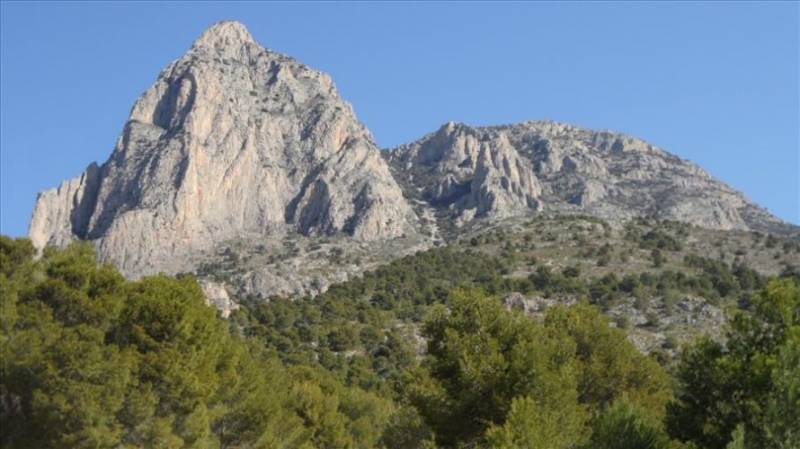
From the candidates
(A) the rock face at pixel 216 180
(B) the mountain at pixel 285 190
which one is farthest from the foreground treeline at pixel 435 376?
(A) the rock face at pixel 216 180

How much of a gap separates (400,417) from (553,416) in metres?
22.7

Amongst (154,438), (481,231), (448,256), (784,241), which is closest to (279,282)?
(448,256)

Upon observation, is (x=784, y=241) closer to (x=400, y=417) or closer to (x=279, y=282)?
(x=279, y=282)

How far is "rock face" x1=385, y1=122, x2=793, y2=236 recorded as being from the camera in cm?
16800

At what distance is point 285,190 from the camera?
163 metres

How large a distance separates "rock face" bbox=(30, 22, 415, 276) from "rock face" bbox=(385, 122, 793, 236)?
1549cm

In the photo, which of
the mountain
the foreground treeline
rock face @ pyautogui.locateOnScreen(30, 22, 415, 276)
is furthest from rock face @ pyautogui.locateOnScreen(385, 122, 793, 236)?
the foreground treeline

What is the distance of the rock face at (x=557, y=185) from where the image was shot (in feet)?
551

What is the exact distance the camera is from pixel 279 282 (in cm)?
12738

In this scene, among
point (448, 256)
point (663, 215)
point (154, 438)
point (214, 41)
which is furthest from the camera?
point (214, 41)

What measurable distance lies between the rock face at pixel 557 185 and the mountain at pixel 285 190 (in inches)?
17.3

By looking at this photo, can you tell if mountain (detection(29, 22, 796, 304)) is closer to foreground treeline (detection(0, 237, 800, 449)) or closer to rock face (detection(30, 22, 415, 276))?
rock face (detection(30, 22, 415, 276))

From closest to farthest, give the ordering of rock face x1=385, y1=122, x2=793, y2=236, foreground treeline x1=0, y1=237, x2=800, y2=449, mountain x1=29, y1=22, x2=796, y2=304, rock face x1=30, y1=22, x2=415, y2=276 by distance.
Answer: foreground treeline x1=0, y1=237, x2=800, y2=449 < mountain x1=29, y1=22, x2=796, y2=304 < rock face x1=30, y1=22, x2=415, y2=276 < rock face x1=385, y1=122, x2=793, y2=236

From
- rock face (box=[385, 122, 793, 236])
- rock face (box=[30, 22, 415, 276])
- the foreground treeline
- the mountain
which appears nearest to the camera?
the foreground treeline
